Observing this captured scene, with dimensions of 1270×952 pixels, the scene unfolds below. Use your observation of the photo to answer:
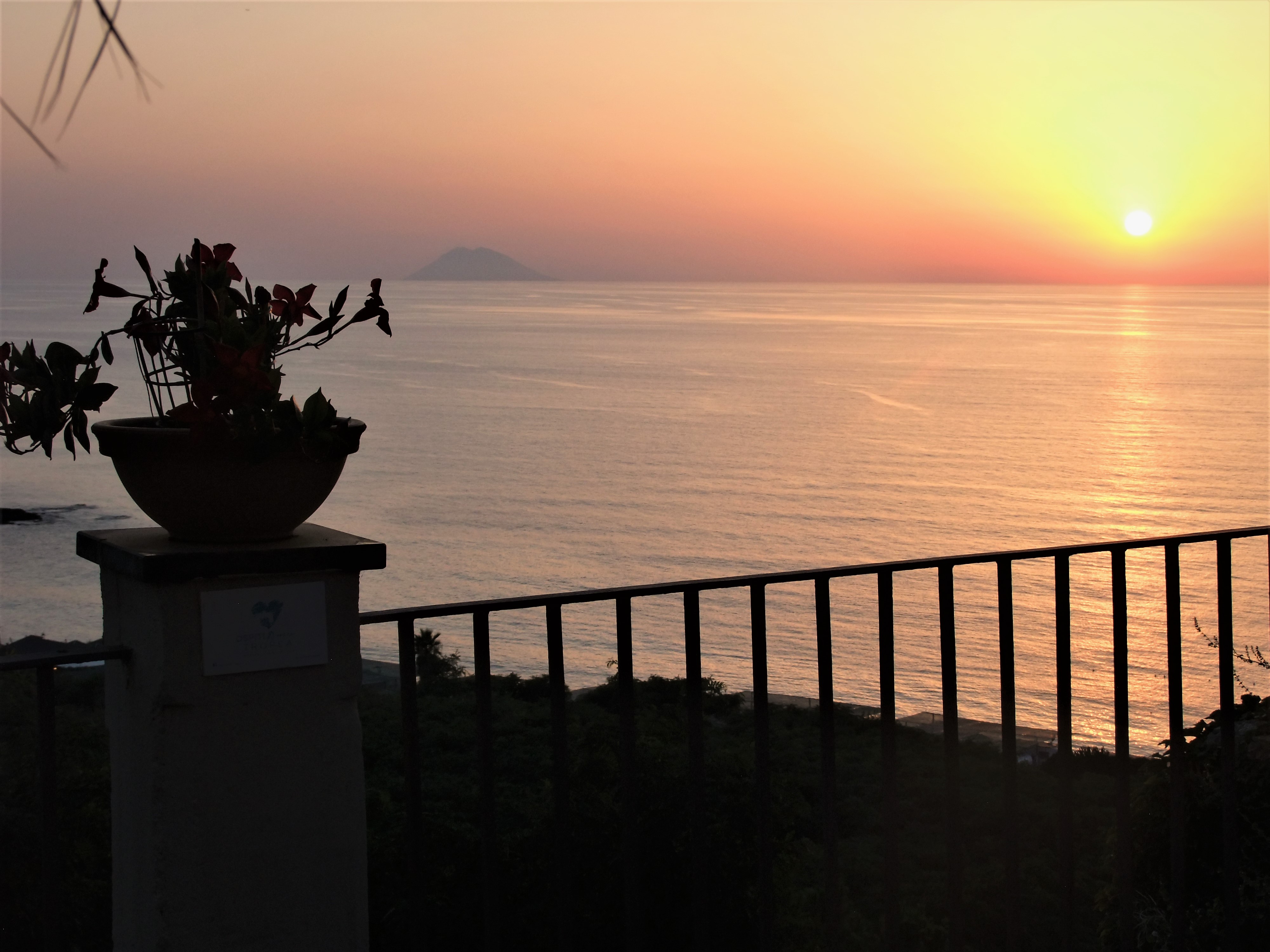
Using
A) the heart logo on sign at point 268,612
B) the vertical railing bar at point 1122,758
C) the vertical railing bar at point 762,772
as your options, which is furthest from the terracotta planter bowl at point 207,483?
the vertical railing bar at point 1122,758

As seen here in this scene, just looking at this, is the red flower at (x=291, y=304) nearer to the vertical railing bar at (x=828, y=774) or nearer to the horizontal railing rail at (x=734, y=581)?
the horizontal railing rail at (x=734, y=581)

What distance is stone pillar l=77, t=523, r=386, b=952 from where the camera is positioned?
6.15 ft

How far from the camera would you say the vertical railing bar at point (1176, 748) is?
292 centimetres

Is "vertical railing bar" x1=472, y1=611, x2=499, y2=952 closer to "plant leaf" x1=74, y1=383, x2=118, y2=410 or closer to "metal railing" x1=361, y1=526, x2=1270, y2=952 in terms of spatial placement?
"metal railing" x1=361, y1=526, x2=1270, y2=952

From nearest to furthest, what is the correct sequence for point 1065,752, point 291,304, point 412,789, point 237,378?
point 237,378 → point 291,304 → point 412,789 → point 1065,752

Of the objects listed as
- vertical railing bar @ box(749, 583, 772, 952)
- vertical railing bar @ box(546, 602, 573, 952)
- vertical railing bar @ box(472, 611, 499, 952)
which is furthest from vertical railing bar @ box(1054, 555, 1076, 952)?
vertical railing bar @ box(472, 611, 499, 952)

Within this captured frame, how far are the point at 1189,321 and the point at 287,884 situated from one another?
169m

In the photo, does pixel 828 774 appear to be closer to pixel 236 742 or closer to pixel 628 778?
pixel 628 778

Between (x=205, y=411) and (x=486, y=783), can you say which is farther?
(x=486, y=783)

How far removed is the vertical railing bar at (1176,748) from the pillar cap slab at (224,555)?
1939mm

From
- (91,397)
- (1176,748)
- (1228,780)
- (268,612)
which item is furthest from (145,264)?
(1228,780)

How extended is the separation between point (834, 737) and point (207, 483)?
144cm

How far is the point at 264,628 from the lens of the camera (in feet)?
6.28

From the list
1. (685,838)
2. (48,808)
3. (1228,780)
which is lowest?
(685,838)
